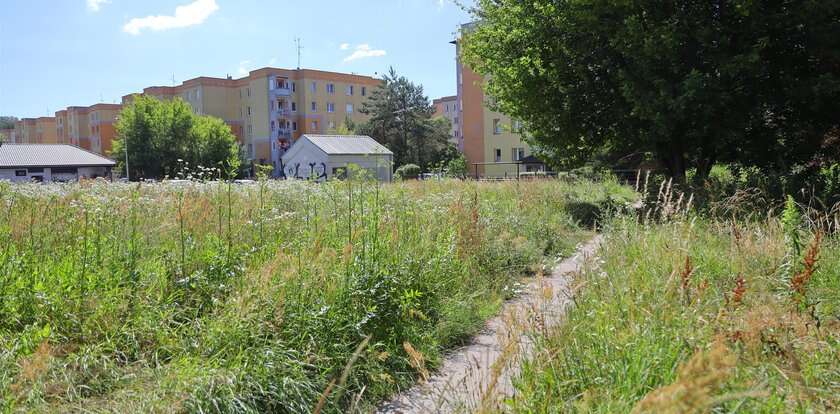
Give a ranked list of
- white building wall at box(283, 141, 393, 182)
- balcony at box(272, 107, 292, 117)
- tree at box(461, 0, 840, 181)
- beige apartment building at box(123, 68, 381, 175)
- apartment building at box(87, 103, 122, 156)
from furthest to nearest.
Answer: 1. apartment building at box(87, 103, 122, 156)
2. beige apartment building at box(123, 68, 381, 175)
3. balcony at box(272, 107, 292, 117)
4. white building wall at box(283, 141, 393, 182)
5. tree at box(461, 0, 840, 181)

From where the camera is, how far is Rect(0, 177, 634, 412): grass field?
10.6 feet

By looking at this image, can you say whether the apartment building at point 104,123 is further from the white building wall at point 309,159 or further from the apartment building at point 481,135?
the apartment building at point 481,135

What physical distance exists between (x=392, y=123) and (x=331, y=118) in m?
18.6

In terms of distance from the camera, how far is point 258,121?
7269 cm

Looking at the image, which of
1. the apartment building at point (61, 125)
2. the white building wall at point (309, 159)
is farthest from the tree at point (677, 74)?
the apartment building at point (61, 125)

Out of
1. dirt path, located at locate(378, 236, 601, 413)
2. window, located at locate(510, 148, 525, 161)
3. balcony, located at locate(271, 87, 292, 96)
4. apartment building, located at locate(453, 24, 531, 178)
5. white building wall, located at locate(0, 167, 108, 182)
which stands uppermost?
balcony, located at locate(271, 87, 292, 96)

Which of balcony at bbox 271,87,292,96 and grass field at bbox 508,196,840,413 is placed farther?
balcony at bbox 271,87,292,96

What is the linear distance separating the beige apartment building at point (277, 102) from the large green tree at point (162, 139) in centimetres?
1269

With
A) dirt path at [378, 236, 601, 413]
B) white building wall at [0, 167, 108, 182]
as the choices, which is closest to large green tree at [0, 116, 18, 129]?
white building wall at [0, 167, 108, 182]

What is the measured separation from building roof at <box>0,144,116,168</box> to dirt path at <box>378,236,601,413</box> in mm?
52135

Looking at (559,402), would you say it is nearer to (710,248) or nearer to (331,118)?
(710,248)

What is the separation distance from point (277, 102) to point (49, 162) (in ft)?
92.1

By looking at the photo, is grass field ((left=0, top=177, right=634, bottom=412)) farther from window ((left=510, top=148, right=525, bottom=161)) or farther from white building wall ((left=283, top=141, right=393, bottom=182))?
window ((left=510, top=148, right=525, bottom=161))

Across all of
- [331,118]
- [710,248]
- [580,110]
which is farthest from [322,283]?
[331,118]
